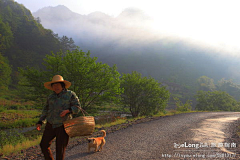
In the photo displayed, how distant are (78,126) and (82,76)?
34.0 ft

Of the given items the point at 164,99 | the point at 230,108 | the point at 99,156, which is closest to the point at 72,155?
the point at 99,156

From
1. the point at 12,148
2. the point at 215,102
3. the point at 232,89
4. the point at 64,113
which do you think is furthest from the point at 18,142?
the point at 232,89

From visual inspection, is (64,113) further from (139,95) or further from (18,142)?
(139,95)

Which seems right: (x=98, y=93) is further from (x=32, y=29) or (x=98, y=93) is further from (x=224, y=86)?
(x=224, y=86)

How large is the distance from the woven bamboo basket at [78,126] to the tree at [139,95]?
48.5ft

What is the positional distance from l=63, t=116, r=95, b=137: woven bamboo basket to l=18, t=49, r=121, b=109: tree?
391 inches

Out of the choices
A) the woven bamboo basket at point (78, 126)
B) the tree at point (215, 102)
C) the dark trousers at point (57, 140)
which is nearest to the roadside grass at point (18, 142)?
the dark trousers at point (57, 140)

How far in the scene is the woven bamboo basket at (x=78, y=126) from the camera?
332 centimetres

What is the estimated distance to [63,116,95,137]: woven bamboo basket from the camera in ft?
10.9

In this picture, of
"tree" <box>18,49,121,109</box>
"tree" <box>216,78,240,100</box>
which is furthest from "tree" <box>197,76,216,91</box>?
"tree" <box>18,49,121,109</box>

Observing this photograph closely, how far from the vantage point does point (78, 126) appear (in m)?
3.37

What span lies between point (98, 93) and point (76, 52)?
13.3 ft

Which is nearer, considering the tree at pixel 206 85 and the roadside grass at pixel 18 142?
the roadside grass at pixel 18 142

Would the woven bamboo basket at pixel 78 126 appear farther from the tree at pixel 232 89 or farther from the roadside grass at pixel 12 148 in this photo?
the tree at pixel 232 89
